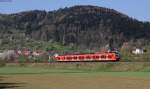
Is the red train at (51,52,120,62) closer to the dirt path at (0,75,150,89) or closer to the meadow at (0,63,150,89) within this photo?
the meadow at (0,63,150,89)

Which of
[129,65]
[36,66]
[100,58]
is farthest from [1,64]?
[129,65]

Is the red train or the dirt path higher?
the red train

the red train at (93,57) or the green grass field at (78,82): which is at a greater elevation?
the red train at (93,57)

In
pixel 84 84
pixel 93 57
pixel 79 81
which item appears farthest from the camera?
pixel 93 57

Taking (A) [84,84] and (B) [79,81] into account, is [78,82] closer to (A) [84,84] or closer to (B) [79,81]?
(B) [79,81]

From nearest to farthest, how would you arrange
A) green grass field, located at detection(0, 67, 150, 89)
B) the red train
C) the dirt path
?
the dirt path → green grass field, located at detection(0, 67, 150, 89) → the red train

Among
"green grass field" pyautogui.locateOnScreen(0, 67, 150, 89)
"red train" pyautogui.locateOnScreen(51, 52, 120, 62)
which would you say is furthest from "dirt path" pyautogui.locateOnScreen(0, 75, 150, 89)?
"red train" pyautogui.locateOnScreen(51, 52, 120, 62)

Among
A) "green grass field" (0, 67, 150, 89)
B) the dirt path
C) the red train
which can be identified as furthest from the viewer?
the red train

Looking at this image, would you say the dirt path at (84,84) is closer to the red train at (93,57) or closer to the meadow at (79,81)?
the meadow at (79,81)

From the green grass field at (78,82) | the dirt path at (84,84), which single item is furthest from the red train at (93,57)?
the dirt path at (84,84)

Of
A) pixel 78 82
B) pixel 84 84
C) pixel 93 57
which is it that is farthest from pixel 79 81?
pixel 93 57

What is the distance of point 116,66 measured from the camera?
283 feet

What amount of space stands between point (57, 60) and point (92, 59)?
17328mm

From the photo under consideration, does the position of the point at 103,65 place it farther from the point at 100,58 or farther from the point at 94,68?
the point at 100,58
